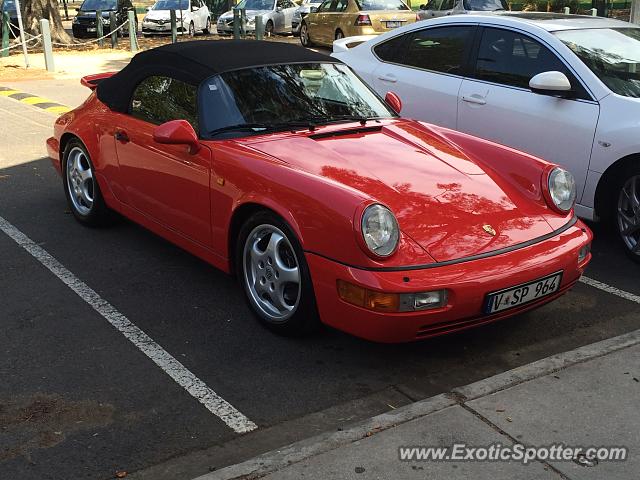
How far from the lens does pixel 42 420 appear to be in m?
3.61

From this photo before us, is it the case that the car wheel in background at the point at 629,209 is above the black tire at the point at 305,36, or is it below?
above

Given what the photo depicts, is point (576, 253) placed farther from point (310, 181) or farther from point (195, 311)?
point (195, 311)

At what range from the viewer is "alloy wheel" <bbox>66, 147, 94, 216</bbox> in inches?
242

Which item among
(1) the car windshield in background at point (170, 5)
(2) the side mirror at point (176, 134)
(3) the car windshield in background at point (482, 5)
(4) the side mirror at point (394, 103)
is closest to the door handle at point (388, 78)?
(4) the side mirror at point (394, 103)

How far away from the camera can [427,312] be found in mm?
3787

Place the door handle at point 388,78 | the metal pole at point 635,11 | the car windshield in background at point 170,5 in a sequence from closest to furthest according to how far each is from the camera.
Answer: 1. the door handle at point 388,78
2. the metal pole at point 635,11
3. the car windshield in background at point 170,5

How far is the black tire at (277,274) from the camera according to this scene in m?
4.11

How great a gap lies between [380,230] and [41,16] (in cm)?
1955

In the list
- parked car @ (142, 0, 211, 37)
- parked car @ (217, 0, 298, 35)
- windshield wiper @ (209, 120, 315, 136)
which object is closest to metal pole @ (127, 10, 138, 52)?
parked car @ (142, 0, 211, 37)

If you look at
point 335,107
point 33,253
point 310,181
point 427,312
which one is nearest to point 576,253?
point 427,312

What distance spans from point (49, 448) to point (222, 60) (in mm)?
2715

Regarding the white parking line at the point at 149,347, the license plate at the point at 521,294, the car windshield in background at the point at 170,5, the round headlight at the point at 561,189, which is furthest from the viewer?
the car windshield in background at the point at 170,5

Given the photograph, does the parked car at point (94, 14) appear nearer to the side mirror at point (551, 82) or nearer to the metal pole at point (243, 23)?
the metal pole at point (243, 23)

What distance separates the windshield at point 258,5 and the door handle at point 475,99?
792 inches
